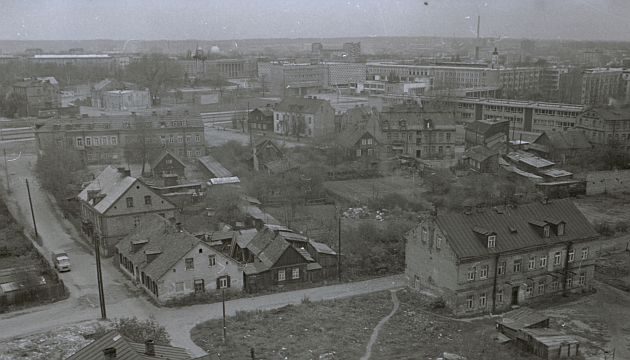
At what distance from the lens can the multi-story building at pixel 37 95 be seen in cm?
6950

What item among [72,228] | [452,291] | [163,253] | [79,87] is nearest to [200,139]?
[72,228]

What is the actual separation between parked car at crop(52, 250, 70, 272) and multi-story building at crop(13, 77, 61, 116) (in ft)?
156

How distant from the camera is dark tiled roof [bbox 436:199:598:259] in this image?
22.3 meters

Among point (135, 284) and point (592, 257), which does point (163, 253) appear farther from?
point (592, 257)

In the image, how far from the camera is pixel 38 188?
1578 inches

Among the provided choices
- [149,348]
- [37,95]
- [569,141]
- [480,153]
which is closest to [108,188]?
[149,348]

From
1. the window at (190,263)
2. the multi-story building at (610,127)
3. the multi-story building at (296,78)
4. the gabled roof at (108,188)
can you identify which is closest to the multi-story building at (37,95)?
the multi-story building at (296,78)

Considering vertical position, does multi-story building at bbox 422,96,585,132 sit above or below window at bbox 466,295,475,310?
above

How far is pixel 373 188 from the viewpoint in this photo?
4069 cm

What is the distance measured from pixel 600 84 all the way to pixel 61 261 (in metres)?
73.1

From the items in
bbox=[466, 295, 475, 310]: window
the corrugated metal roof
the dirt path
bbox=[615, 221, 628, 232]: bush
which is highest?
the corrugated metal roof

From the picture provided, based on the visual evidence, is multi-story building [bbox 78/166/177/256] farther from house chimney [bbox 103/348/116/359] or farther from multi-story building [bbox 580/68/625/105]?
multi-story building [bbox 580/68/625/105]

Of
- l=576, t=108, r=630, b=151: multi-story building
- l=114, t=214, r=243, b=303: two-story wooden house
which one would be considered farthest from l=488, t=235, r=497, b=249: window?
l=576, t=108, r=630, b=151: multi-story building

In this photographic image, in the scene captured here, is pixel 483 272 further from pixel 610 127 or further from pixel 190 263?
pixel 610 127
